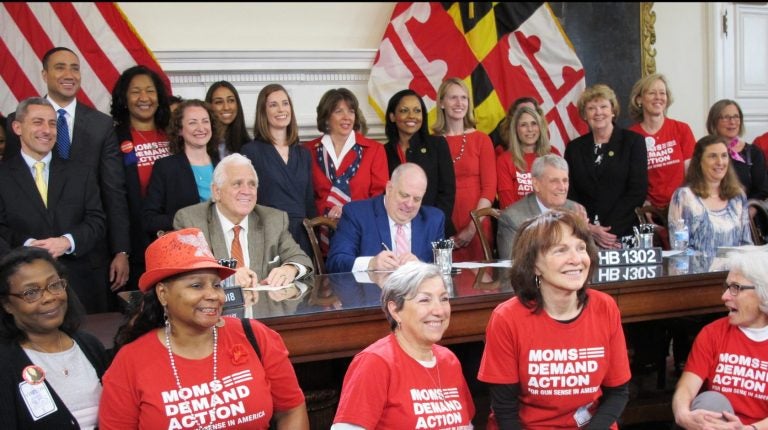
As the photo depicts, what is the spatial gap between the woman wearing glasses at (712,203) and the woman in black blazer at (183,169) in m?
2.23

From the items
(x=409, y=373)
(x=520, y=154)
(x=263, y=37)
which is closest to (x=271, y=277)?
(x=409, y=373)

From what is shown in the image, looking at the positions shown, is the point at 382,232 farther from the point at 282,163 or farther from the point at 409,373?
the point at 409,373

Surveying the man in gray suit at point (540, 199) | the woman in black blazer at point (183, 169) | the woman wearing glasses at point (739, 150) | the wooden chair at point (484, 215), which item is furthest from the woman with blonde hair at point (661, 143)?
the woman in black blazer at point (183, 169)

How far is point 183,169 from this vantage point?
12.3 feet

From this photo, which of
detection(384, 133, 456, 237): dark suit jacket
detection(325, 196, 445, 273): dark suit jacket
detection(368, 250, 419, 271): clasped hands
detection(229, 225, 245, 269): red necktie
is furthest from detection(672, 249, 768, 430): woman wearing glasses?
detection(384, 133, 456, 237): dark suit jacket

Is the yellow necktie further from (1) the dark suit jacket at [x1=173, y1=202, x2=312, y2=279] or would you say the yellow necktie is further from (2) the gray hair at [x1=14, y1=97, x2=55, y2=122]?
(1) the dark suit jacket at [x1=173, y1=202, x2=312, y2=279]

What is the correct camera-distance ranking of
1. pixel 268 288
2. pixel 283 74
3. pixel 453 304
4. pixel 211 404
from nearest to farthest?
1. pixel 211 404
2. pixel 453 304
3. pixel 268 288
4. pixel 283 74

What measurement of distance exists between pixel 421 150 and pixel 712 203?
4.78 feet

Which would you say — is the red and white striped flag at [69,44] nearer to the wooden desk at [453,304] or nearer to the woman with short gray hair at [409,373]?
the wooden desk at [453,304]

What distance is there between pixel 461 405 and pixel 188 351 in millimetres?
714

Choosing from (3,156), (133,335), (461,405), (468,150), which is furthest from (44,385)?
(468,150)

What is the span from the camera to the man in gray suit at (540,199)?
3691mm

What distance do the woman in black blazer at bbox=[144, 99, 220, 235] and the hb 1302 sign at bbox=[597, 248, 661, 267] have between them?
176cm

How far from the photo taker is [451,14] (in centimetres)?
555
